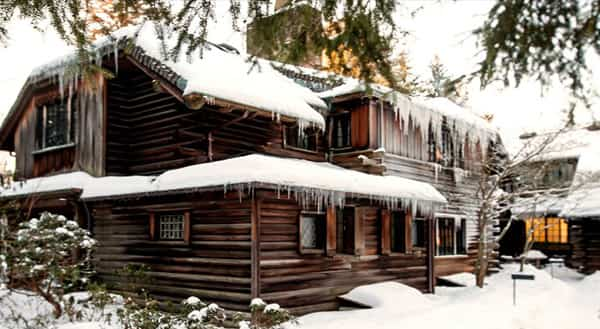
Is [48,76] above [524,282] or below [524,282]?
above

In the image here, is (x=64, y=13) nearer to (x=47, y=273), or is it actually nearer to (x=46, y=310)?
(x=47, y=273)

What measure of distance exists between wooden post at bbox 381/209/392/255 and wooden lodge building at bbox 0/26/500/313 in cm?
4

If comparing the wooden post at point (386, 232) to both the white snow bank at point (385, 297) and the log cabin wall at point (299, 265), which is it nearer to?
the log cabin wall at point (299, 265)

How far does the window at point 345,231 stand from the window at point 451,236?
5598mm

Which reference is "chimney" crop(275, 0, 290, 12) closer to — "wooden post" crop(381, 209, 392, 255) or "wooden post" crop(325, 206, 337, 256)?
"wooden post" crop(325, 206, 337, 256)

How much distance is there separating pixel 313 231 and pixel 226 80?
12.6ft

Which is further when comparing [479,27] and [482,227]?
[482,227]

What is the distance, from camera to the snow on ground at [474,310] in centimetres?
1118

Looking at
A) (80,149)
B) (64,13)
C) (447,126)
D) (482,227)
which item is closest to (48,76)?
(80,149)

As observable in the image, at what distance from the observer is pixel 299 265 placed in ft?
39.8

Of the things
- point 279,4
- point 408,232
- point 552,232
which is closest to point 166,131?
point 408,232

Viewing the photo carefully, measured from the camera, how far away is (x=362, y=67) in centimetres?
511

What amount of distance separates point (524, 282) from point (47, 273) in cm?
1405

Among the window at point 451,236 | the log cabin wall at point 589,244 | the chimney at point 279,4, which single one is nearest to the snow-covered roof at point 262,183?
the window at point 451,236
